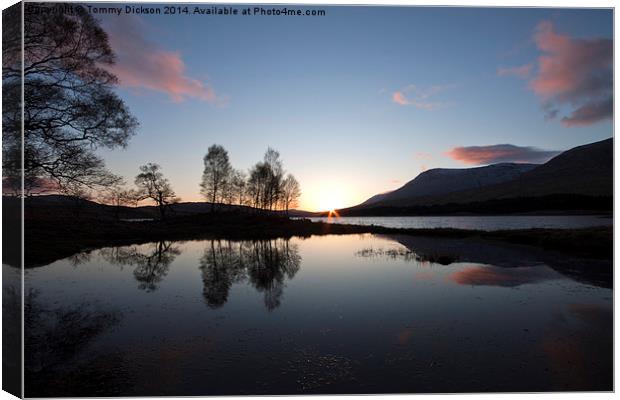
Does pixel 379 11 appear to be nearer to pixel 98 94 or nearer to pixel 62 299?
pixel 98 94

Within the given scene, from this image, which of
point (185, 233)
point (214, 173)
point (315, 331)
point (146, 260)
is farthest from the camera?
point (214, 173)

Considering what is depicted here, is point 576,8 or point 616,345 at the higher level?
point 576,8

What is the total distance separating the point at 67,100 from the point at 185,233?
40397 millimetres

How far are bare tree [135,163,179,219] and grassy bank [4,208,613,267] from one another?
330 cm

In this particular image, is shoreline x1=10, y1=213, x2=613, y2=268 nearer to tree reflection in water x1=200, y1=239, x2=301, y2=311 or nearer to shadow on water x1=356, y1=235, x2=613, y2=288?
shadow on water x1=356, y1=235, x2=613, y2=288

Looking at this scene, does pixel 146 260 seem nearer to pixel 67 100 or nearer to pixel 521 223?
pixel 67 100

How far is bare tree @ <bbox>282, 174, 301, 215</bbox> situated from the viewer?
214 ft

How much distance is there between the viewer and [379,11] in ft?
31.8

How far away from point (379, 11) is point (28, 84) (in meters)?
10.1

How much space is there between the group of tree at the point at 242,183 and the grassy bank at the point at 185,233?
3.83m

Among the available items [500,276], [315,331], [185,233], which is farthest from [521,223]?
[315,331]

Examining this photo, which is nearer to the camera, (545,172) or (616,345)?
(616,345)

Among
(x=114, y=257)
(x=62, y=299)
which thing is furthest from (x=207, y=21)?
(x=114, y=257)

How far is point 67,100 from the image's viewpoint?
10.4 m
